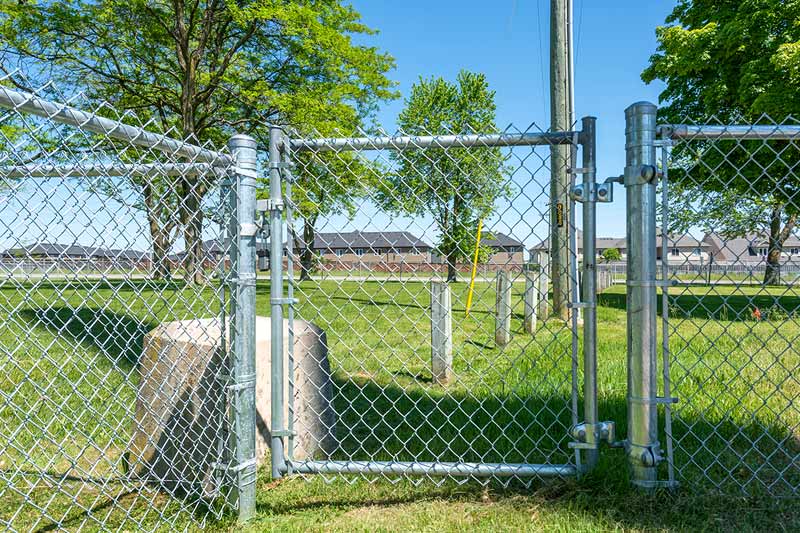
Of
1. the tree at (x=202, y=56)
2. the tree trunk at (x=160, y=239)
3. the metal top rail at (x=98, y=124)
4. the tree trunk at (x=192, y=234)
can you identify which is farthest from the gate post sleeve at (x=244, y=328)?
the tree at (x=202, y=56)

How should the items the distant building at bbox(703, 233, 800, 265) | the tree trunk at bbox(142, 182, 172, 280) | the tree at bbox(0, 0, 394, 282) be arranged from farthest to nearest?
the tree at bbox(0, 0, 394, 282), the distant building at bbox(703, 233, 800, 265), the tree trunk at bbox(142, 182, 172, 280)

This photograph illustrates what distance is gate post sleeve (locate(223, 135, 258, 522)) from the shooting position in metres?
2.24

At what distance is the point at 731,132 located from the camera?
2.19 meters

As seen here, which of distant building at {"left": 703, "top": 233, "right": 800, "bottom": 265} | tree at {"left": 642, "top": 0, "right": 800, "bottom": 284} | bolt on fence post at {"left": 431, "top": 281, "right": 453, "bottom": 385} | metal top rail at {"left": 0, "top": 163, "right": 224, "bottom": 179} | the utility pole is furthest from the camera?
tree at {"left": 642, "top": 0, "right": 800, "bottom": 284}

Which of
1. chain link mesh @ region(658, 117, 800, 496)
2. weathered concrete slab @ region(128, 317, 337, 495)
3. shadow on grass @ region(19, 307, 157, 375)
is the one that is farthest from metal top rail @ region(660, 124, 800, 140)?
shadow on grass @ region(19, 307, 157, 375)

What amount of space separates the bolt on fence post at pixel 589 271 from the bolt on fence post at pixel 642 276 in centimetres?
15

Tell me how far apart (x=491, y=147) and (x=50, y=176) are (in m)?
2.22

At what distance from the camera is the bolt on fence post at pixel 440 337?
4.61m

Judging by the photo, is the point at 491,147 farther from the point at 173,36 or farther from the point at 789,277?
the point at 173,36

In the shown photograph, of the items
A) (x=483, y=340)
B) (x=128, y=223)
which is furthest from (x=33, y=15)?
(x=128, y=223)

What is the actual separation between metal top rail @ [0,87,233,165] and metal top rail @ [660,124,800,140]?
191cm

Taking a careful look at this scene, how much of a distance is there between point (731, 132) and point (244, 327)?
2230 mm

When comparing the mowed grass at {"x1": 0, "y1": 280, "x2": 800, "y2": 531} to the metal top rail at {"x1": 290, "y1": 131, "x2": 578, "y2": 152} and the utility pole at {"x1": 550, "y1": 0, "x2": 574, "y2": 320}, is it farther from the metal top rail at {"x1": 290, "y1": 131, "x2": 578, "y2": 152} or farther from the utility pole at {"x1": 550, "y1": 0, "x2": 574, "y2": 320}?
the utility pole at {"x1": 550, "y1": 0, "x2": 574, "y2": 320}

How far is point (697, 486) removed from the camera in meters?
2.43
